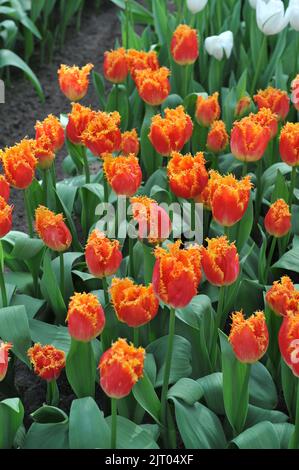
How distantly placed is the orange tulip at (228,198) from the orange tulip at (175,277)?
225mm

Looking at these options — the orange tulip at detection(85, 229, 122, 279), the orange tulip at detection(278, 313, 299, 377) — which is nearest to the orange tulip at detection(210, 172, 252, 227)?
the orange tulip at detection(85, 229, 122, 279)

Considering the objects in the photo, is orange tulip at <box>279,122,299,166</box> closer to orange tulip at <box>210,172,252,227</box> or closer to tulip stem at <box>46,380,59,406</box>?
orange tulip at <box>210,172,252,227</box>

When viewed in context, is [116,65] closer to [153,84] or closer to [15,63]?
[153,84]

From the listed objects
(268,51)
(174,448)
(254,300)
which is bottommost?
(174,448)

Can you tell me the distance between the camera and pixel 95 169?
288cm

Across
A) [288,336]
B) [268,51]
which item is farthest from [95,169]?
[288,336]

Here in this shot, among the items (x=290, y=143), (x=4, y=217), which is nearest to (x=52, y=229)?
(x=4, y=217)

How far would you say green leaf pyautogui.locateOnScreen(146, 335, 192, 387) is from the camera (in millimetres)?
1721

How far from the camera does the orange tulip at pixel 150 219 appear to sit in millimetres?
1594

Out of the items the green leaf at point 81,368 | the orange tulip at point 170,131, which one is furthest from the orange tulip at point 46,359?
the orange tulip at point 170,131

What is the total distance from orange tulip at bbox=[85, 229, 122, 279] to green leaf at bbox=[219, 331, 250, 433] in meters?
0.26

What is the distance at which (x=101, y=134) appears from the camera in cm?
189

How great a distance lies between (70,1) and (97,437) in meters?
2.87
